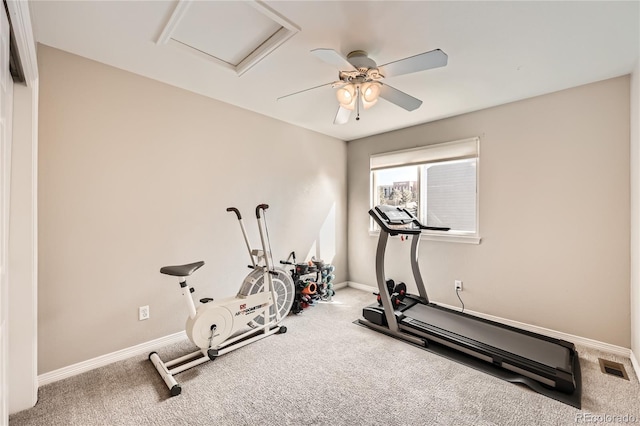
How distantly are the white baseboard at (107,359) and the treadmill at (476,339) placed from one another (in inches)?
76.8

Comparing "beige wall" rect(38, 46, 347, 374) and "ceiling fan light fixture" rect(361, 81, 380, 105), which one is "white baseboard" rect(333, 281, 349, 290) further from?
"ceiling fan light fixture" rect(361, 81, 380, 105)

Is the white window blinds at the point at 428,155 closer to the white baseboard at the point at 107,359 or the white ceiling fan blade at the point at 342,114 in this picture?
the white ceiling fan blade at the point at 342,114

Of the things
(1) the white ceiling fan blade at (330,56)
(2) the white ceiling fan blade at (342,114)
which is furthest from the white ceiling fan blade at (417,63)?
(2) the white ceiling fan blade at (342,114)

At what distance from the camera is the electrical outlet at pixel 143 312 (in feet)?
8.10

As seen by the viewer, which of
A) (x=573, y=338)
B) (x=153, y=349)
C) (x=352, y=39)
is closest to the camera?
(x=352, y=39)

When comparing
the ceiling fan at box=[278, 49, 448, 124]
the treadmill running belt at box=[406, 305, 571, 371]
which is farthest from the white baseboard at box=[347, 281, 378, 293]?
the ceiling fan at box=[278, 49, 448, 124]

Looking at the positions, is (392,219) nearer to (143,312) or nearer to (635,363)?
(635,363)

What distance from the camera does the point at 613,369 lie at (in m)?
2.21

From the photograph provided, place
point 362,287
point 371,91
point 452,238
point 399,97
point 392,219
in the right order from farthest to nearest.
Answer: point 362,287 → point 452,238 → point 392,219 → point 399,97 → point 371,91

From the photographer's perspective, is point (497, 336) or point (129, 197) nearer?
point (129, 197)

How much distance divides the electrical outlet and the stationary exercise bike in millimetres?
333

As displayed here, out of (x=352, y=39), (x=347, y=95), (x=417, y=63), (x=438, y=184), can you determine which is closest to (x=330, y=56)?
(x=352, y=39)

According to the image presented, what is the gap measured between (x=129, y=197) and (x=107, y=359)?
1.34 m

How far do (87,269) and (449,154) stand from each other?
3839 millimetres
